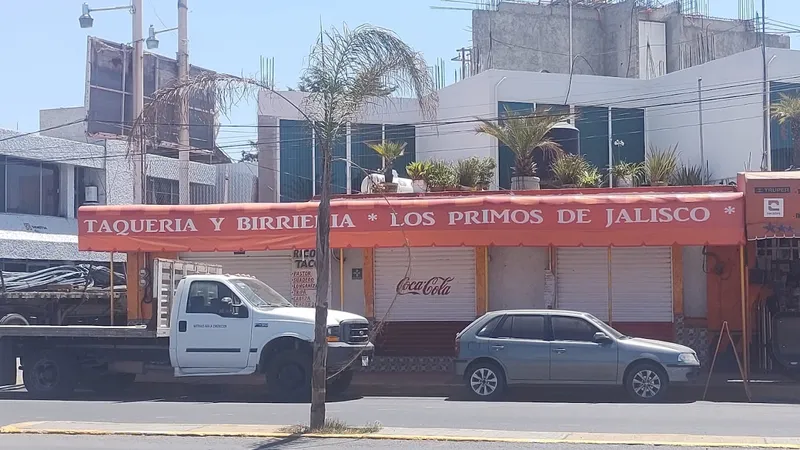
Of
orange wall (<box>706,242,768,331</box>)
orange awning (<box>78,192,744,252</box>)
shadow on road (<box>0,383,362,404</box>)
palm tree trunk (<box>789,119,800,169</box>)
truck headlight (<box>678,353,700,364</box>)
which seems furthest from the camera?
palm tree trunk (<box>789,119,800,169</box>)

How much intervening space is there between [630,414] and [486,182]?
12919 mm

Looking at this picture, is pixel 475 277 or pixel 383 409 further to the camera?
pixel 475 277

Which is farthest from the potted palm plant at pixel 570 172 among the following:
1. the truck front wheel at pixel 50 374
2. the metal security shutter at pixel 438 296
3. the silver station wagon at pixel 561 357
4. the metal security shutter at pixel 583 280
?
the truck front wheel at pixel 50 374

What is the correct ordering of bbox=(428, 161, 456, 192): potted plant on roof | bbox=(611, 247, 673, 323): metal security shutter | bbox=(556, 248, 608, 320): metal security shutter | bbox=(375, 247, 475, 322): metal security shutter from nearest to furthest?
bbox=(611, 247, 673, 323): metal security shutter
bbox=(556, 248, 608, 320): metal security shutter
bbox=(375, 247, 475, 322): metal security shutter
bbox=(428, 161, 456, 192): potted plant on roof

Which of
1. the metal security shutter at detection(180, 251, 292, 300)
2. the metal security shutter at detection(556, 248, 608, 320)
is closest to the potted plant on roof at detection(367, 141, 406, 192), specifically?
the metal security shutter at detection(180, 251, 292, 300)

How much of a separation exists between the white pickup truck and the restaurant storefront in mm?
2558

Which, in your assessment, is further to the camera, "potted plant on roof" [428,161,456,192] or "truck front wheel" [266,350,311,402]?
"potted plant on roof" [428,161,456,192]

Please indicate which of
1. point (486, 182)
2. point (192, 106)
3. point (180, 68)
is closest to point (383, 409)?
point (192, 106)

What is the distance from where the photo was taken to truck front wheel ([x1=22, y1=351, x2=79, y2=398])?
17906mm

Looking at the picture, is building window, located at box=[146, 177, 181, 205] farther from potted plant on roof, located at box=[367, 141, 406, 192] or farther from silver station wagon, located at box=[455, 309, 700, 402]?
silver station wagon, located at box=[455, 309, 700, 402]

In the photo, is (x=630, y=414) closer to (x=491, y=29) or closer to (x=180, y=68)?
(x=180, y=68)

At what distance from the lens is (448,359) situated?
68.4 feet

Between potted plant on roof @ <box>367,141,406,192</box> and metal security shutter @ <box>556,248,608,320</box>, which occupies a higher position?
potted plant on roof @ <box>367,141,406,192</box>

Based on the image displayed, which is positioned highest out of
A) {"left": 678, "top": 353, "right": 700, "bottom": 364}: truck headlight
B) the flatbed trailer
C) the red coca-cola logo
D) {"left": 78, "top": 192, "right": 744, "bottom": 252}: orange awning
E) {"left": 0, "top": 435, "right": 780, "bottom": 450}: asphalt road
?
{"left": 78, "top": 192, "right": 744, "bottom": 252}: orange awning
